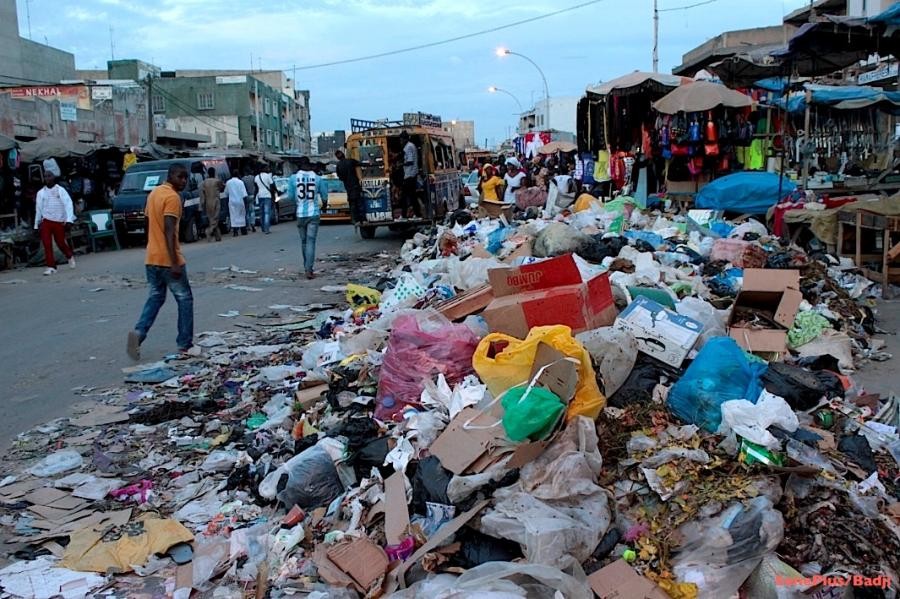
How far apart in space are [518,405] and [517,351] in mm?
611

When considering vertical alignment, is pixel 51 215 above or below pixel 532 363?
above

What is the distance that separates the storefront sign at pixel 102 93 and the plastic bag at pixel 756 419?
3513 centimetres

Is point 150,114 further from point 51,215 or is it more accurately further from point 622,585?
point 622,585

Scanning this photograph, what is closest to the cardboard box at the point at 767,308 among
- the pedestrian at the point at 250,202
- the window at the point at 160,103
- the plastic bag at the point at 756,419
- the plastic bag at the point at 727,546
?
the plastic bag at the point at 756,419

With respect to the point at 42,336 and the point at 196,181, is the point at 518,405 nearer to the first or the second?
the point at 42,336

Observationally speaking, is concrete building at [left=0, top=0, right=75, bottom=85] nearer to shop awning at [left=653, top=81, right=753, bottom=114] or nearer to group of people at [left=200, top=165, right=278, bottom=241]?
group of people at [left=200, top=165, right=278, bottom=241]

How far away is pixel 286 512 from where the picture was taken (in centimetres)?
421

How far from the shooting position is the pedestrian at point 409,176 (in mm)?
16609

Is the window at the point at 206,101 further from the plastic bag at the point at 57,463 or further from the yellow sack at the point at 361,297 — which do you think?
the plastic bag at the point at 57,463

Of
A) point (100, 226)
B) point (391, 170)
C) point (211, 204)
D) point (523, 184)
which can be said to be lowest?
point (100, 226)

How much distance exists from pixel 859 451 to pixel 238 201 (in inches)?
724

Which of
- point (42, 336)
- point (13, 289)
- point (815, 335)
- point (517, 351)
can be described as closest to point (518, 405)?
point (517, 351)

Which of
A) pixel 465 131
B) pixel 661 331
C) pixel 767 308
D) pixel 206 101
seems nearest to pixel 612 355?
pixel 661 331

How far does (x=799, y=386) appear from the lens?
461 cm
